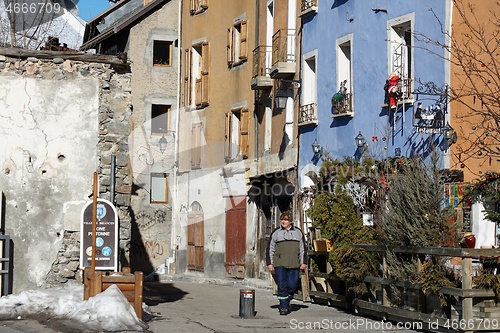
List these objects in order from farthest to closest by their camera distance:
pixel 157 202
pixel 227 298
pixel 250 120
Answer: pixel 157 202
pixel 250 120
pixel 227 298

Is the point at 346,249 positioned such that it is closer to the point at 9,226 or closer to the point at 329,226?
the point at 329,226

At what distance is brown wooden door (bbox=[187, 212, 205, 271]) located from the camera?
105 ft

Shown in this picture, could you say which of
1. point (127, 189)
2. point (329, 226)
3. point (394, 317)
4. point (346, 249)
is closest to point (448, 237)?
point (394, 317)

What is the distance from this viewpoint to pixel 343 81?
22188 millimetres

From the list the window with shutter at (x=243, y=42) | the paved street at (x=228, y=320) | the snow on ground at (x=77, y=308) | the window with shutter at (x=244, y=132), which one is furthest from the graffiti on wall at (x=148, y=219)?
the snow on ground at (x=77, y=308)

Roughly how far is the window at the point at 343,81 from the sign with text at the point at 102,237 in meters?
7.21

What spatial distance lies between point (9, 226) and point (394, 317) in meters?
6.51

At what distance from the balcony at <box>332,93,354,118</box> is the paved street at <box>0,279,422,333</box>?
4657 millimetres

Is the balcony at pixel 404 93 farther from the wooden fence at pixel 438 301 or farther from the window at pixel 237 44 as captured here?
the window at pixel 237 44

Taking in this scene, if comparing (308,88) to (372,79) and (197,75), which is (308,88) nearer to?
(372,79)

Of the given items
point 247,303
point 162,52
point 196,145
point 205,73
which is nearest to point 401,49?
point 247,303

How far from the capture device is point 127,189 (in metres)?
A: 17.3

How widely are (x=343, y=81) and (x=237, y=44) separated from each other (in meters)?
8.04

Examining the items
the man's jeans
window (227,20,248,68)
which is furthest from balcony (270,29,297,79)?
the man's jeans
